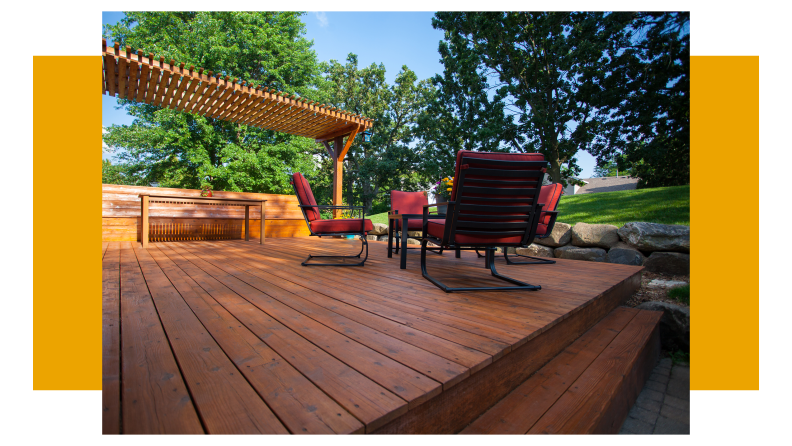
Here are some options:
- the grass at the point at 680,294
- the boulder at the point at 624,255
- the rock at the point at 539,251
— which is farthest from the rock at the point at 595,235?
the grass at the point at 680,294

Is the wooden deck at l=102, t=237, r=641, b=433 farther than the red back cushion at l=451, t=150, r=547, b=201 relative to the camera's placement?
No

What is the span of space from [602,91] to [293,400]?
9.71 meters

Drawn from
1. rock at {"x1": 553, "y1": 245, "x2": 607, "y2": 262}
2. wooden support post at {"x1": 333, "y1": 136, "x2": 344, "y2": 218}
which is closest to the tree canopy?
rock at {"x1": 553, "y1": 245, "x2": 607, "y2": 262}

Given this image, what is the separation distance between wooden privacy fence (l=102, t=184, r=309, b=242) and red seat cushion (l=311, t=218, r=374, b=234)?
3.53m

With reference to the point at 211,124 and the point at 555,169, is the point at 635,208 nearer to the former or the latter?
the point at 555,169

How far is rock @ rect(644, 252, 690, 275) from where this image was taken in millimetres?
3205

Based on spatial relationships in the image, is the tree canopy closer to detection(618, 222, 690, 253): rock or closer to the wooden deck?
detection(618, 222, 690, 253): rock

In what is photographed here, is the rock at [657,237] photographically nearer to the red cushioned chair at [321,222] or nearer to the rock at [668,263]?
the rock at [668,263]

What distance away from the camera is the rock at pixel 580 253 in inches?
149

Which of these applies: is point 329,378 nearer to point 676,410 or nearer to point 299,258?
point 676,410

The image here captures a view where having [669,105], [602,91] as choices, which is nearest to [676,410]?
[669,105]

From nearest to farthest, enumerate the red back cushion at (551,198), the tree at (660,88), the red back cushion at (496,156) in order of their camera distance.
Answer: the red back cushion at (496,156) < the tree at (660,88) < the red back cushion at (551,198)

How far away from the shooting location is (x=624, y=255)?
3549mm

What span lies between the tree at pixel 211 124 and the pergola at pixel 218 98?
5551mm
